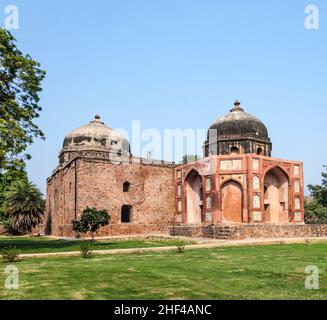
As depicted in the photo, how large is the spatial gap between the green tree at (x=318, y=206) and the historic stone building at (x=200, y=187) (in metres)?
7.87

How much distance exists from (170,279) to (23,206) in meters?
33.5

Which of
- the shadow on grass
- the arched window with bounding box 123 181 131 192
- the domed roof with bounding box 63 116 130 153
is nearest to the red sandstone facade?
the arched window with bounding box 123 181 131 192

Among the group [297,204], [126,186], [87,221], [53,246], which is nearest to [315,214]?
[297,204]

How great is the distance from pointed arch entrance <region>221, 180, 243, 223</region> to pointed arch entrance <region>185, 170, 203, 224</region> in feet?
10.8

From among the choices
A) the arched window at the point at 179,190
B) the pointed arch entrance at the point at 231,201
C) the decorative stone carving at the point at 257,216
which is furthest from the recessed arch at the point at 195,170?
the decorative stone carving at the point at 257,216

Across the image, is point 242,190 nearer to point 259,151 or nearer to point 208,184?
point 208,184

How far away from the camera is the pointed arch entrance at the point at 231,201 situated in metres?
28.2

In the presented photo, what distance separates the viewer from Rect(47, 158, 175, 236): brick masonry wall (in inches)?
1185

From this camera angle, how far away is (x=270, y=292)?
25.6 ft

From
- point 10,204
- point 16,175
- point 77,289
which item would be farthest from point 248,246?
point 10,204

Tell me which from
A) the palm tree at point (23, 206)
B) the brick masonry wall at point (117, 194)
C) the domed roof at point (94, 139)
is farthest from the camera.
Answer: the palm tree at point (23, 206)

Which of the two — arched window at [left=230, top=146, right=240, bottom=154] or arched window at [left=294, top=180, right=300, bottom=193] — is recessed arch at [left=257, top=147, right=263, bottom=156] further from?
arched window at [left=294, top=180, right=300, bottom=193]

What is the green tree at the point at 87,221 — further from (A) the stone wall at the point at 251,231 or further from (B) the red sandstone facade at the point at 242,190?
(B) the red sandstone facade at the point at 242,190
